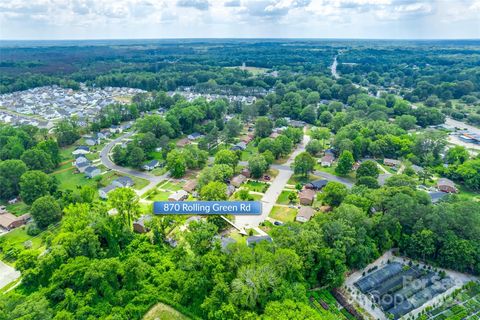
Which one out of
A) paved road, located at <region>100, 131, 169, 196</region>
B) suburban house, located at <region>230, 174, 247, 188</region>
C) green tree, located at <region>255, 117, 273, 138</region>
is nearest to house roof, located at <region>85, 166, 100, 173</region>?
paved road, located at <region>100, 131, 169, 196</region>

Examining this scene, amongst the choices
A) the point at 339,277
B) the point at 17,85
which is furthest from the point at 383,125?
the point at 17,85

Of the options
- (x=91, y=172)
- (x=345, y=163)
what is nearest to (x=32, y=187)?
(x=91, y=172)

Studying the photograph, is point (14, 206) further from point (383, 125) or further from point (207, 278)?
point (383, 125)

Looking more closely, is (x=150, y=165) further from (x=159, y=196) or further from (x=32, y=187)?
(x=32, y=187)

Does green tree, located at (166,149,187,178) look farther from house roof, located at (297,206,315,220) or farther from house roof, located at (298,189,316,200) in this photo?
house roof, located at (297,206,315,220)

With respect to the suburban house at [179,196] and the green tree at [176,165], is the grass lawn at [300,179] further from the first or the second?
the green tree at [176,165]

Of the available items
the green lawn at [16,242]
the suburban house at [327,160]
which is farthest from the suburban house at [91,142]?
the suburban house at [327,160]
